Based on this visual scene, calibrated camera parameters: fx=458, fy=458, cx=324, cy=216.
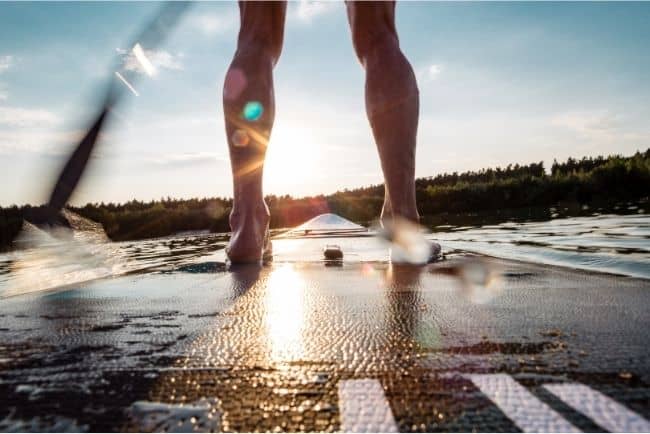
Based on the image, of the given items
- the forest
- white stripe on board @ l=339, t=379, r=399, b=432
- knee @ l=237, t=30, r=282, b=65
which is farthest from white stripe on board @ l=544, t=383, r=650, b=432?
the forest

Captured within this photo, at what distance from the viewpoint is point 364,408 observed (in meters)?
0.46

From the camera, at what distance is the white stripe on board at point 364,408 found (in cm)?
42

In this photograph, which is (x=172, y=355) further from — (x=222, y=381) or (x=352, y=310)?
(x=352, y=310)

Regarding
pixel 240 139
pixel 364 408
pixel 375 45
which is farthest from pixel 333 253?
pixel 364 408

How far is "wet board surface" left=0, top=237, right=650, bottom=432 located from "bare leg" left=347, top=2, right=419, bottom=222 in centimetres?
96

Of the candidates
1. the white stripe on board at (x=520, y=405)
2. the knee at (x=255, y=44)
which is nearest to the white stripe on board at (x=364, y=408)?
the white stripe on board at (x=520, y=405)

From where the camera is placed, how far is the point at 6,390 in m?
0.54

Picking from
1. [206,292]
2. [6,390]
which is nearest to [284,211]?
[206,292]

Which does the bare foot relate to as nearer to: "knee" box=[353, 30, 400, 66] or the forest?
"knee" box=[353, 30, 400, 66]

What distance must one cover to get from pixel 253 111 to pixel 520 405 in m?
1.91

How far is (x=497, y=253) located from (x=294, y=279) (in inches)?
54.8

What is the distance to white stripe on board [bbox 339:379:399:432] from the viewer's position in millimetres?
417

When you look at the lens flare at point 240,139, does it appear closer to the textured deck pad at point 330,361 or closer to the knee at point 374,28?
the knee at point 374,28

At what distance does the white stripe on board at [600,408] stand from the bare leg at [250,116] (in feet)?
5.96
